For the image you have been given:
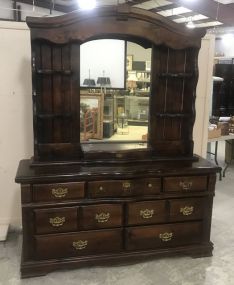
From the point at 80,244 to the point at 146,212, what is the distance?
0.50 meters

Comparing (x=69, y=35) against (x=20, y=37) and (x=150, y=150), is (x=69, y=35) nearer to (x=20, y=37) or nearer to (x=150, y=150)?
(x=20, y=37)

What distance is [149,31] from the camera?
2182mm

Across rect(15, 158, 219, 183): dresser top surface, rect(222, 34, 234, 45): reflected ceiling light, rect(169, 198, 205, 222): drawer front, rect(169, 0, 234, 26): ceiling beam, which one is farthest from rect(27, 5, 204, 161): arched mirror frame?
rect(222, 34, 234, 45): reflected ceiling light

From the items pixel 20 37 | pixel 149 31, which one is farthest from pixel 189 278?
pixel 20 37

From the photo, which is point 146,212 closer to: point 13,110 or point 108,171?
point 108,171

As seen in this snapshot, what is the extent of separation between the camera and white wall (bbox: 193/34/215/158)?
271cm

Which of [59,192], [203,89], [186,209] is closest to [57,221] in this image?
[59,192]

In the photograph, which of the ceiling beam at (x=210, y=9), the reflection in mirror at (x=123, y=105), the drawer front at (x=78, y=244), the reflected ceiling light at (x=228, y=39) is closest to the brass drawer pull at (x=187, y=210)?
the drawer front at (x=78, y=244)

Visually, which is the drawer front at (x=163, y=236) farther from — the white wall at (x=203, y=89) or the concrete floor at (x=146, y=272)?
the white wall at (x=203, y=89)

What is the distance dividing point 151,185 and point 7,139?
4.00 feet

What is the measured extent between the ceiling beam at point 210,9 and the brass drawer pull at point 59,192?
4.01 m

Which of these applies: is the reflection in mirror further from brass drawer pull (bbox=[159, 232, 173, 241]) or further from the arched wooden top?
brass drawer pull (bbox=[159, 232, 173, 241])

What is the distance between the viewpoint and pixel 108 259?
7.23ft

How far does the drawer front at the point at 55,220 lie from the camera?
80.7 inches
